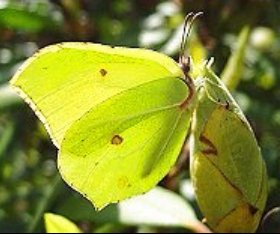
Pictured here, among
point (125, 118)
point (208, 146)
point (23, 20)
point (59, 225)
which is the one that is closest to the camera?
point (208, 146)

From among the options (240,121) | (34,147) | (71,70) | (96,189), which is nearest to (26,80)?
(71,70)

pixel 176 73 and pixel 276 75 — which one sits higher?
pixel 176 73

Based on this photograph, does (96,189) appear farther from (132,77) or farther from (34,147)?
(34,147)

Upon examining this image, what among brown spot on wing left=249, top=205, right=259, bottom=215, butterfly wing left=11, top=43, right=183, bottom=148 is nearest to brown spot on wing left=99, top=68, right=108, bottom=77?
butterfly wing left=11, top=43, right=183, bottom=148

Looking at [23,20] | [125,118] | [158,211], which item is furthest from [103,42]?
[125,118]

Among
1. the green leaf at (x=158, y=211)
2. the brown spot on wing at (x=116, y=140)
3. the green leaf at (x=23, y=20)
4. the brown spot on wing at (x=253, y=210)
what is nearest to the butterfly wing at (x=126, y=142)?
the brown spot on wing at (x=116, y=140)

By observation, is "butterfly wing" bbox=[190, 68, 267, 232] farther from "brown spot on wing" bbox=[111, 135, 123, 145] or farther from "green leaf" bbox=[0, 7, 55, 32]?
"green leaf" bbox=[0, 7, 55, 32]

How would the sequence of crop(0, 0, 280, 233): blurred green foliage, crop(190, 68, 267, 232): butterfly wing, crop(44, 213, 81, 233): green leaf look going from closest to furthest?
crop(190, 68, 267, 232): butterfly wing
crop(44, 213, 81, 233): green leaf
crop(0, 0, 280, 233): blurred green foliage

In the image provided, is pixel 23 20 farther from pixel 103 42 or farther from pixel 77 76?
pixel 77 76
